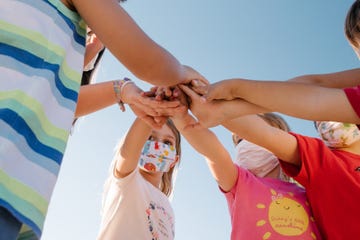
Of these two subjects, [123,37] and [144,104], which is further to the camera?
[144,104]

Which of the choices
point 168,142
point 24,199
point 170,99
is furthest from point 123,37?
point 168,142

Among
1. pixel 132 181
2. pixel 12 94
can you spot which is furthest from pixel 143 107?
pixel 12 94

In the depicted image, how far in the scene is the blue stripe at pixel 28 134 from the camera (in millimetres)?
1308

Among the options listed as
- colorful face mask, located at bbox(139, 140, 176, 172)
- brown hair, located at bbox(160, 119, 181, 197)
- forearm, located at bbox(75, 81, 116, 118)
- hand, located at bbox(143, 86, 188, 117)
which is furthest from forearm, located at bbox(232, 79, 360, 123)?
brown hair, located at bbox(160, 119, 181, 197)

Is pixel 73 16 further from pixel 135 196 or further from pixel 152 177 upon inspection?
pixel 152 177

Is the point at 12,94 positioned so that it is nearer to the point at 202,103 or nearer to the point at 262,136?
the point at 202,103

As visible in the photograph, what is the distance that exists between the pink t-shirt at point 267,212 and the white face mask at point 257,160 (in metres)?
0.44

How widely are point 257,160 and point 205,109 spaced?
125 cm

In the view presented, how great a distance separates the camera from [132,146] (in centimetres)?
350

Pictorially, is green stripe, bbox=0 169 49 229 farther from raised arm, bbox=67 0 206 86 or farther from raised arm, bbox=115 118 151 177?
raised arm, bbox=115 118 151 177

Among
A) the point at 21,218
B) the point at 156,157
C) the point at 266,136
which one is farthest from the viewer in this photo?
the point at 156,157

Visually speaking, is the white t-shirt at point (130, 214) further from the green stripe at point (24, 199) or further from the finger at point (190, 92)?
the green stripe at point (24, 199)

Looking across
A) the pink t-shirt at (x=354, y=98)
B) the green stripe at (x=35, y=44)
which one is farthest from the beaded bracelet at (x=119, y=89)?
the pink t-shirt at (x=354, y=98)

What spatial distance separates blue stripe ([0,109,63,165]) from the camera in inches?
51.5
